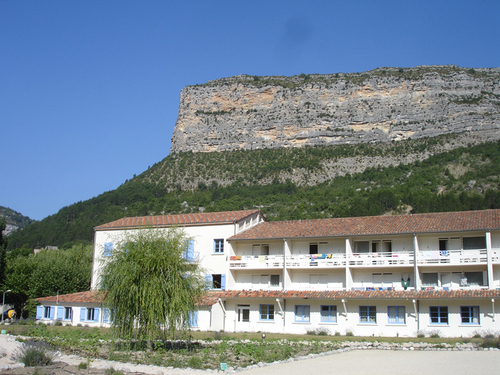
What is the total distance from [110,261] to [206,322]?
15011mm

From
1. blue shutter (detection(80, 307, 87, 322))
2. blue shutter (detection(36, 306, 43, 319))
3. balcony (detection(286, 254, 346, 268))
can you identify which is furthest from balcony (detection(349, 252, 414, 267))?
blue shutter (detection(36, 306, 43, 319))

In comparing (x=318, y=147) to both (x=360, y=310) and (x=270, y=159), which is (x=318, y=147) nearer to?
(x=270, y=159)

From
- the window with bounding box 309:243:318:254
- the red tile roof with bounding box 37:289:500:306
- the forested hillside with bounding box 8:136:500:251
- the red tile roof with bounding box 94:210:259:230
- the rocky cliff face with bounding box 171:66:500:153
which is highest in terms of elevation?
the rocky cliff face with bounding box 171:66:500:153

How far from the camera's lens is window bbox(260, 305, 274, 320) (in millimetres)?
37562

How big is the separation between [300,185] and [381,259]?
6139 centimetres

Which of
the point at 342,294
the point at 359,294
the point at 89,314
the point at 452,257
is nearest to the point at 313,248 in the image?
the point at 342,294

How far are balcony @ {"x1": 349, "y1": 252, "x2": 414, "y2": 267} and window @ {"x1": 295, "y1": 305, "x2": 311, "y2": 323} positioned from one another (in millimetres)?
4797

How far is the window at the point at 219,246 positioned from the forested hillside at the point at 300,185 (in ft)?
78.3

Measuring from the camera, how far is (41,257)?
5594 centimetres

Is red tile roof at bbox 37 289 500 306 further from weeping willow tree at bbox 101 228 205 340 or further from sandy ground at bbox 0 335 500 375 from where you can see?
sandy ground at bbox 0 335 500 375

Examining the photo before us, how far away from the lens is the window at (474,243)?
35406 millimetres

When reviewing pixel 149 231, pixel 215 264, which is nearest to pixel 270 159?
pixel 215 264

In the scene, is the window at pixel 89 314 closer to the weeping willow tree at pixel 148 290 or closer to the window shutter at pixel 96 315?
the window shutter at pixel 96 315

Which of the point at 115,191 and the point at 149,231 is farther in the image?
the point at 115,191
